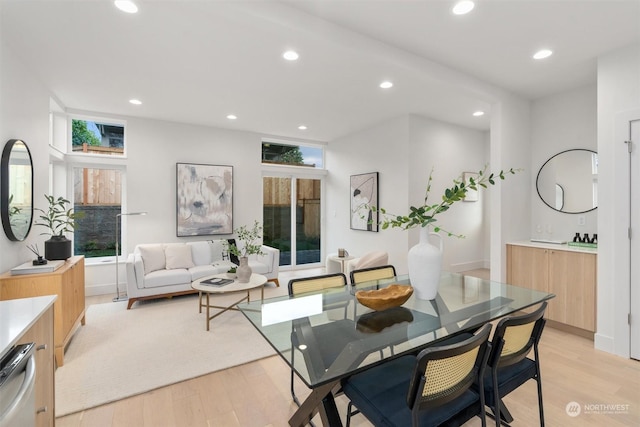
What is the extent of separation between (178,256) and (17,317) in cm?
339

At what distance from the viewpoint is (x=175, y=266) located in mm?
4500

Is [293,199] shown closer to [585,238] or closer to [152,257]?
[152,257]

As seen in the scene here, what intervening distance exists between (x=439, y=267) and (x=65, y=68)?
4.15 m

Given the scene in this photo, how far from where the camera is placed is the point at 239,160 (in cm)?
581

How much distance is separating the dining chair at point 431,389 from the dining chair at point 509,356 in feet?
0.25

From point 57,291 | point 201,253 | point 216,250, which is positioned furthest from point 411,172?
point 57,291

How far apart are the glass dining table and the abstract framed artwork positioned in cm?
376

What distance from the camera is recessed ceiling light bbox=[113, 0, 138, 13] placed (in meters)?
2.18

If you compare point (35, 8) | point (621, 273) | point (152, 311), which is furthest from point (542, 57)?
point (152, 311)

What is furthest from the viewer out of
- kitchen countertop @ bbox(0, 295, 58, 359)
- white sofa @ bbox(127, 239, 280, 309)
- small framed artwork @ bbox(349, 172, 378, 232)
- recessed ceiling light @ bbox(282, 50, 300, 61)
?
small framed artwork @ bbox(349, 172, 378, 232)

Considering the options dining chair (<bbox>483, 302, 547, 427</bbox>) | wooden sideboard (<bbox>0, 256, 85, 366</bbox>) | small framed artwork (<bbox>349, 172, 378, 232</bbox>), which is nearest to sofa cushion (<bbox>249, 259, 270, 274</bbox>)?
small framed artwork (<bbox>349, 172, 378, 232</bbox>)

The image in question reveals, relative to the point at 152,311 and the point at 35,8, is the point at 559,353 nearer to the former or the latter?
the point at 152,311

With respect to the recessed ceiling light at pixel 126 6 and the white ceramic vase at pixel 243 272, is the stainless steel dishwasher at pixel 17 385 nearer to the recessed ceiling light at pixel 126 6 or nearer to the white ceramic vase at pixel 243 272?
the recessed ceiling light at pixel 126 6

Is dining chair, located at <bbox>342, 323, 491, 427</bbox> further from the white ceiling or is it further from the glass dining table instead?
the white ceiling
